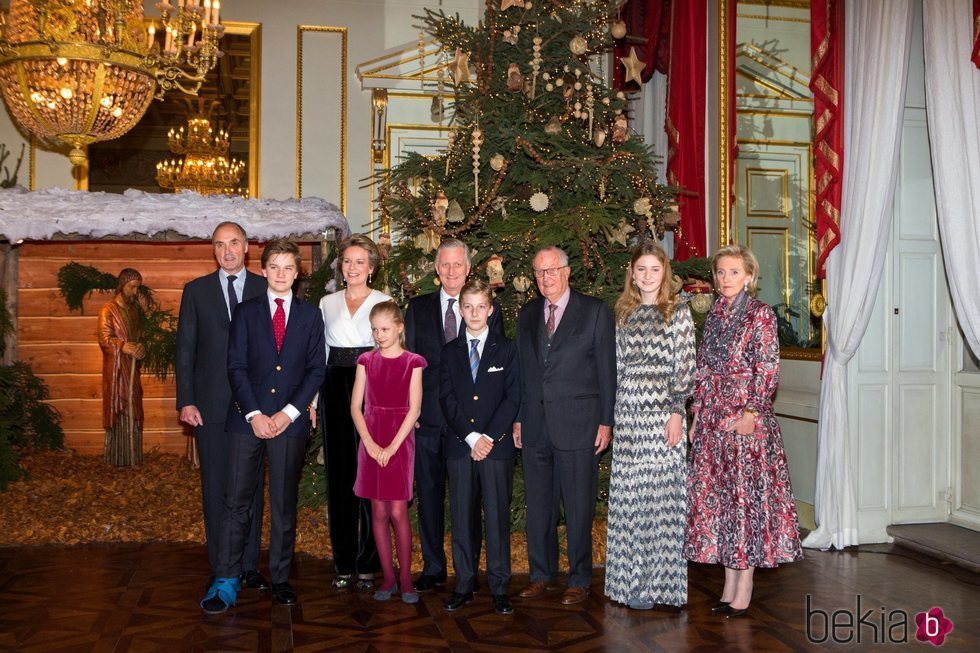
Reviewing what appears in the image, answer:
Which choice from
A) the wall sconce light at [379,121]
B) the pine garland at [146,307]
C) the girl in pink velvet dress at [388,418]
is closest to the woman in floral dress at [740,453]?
the girl in pink velvet dress at [388,418]

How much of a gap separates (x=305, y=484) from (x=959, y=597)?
344 centimetres

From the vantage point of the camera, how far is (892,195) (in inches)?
187

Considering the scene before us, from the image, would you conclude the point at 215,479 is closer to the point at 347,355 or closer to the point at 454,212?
the point at 347,355

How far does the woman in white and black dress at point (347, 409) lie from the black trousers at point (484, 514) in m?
0.48

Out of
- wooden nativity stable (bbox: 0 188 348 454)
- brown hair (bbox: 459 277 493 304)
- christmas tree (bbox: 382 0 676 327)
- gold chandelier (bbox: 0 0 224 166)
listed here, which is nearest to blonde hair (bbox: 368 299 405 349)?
brown hair (bbox: 459 277 493 304)

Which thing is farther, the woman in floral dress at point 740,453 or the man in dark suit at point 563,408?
the man in dark suit at point 563,408

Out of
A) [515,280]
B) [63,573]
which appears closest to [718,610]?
[515,280]

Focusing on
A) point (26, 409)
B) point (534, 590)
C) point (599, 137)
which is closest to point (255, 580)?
point (534, 590)

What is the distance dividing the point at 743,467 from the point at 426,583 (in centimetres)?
147

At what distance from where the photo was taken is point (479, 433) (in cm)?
359

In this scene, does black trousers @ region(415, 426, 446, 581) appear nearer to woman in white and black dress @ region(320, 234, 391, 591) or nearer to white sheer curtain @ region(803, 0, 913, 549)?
woman in white and black dress @ region(320, 234, 391, 591)

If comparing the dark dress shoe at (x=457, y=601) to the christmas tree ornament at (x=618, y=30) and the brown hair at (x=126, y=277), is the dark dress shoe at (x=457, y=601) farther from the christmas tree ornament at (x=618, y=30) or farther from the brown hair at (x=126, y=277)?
the brown hair at (x=126, y=277)

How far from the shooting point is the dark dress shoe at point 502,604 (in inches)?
140

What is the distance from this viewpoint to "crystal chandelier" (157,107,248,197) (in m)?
8.79
